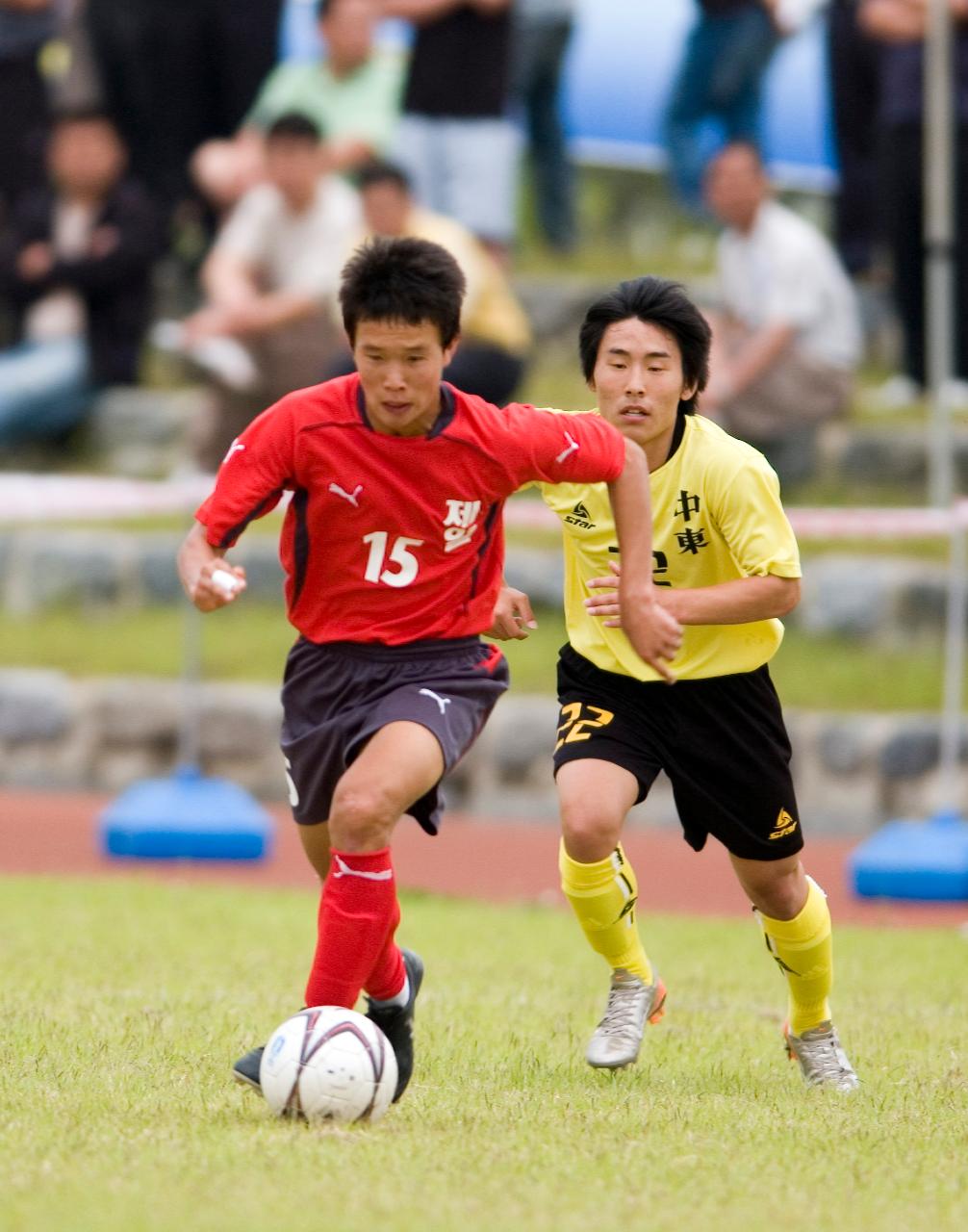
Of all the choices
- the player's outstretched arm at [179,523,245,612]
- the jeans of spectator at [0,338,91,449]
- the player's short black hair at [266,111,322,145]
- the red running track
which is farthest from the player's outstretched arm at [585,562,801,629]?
the jeans of spectator at [0,338,91,449]

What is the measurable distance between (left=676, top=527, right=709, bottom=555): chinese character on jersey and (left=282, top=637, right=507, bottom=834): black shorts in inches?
25.8

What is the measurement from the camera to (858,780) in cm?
1195

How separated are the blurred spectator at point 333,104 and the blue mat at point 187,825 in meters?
5.43

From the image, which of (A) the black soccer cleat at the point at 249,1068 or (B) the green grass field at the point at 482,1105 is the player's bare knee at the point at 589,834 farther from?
(A) the black soccer cleat at the point at 249,1068

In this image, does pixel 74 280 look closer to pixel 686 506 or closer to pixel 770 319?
pixel 770 319

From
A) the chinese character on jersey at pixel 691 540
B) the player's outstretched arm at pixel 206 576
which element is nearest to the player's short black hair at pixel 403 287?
the player's outstretched arm at pixel 206 576

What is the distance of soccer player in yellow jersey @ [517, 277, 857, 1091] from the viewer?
5637 mm

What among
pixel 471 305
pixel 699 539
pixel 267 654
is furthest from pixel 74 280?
pixel 699 539

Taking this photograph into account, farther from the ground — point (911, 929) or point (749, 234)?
point (749, 234)

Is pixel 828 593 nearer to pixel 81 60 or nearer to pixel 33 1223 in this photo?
pixel 81 60

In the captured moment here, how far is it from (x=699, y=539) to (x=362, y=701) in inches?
40.6

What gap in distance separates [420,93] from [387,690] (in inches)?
391

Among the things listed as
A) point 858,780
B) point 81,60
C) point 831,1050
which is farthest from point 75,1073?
point 81,60

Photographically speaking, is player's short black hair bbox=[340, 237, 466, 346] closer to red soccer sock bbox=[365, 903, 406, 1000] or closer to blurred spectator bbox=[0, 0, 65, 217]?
red soccer sock bbox=[365, 903, 406, 1000]
